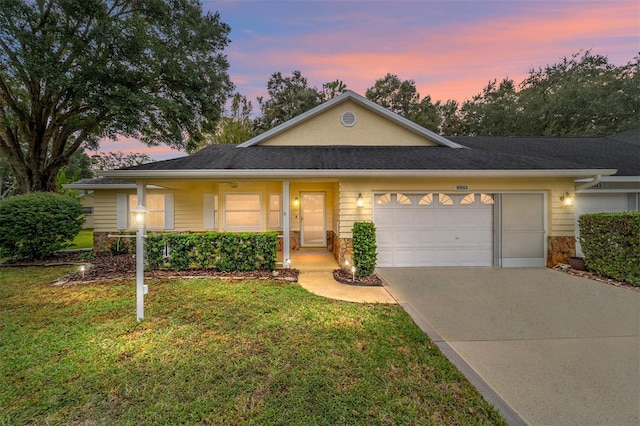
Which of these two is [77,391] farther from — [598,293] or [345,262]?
[598,293]

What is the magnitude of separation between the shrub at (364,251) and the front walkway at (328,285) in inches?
27.2

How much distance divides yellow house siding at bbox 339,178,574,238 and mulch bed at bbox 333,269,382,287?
114 centimetres

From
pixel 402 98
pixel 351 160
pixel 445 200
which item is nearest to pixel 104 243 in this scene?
pixel 351 160

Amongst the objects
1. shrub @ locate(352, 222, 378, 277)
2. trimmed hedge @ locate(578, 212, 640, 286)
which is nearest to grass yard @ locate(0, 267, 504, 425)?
shrub @ locate(352, 222, 378, 277)

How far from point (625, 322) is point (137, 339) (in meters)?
7.15

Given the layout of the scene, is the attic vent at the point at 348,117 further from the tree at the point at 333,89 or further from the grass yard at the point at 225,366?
the tree at the point at 333,89

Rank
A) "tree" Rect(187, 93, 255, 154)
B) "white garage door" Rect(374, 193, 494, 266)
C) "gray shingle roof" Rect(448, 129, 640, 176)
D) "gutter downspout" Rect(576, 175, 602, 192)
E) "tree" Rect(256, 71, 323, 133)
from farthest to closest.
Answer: "tree" Rect(256, 71, 323, 133), "tree" Rect(187, 93, 255, 154), "gray shingle roof" Rect(448, 129, 640, 176), "white garage door" Rect(374, 193, 494, 266), "gutter downspout" Rect(576, 175, 602, 192)

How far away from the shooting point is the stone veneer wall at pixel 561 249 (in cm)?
741

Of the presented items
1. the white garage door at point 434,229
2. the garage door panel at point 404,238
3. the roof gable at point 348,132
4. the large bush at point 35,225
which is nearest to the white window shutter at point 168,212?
the large bush at point 35,225

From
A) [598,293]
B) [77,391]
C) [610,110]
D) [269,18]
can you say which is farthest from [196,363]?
[610,110]

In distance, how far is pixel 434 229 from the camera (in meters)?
7.56

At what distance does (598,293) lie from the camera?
544 cm

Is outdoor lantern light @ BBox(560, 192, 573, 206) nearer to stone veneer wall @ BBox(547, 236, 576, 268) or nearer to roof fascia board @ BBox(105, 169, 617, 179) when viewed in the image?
roof fascia board @ BBox(105, 169, 617, 179)

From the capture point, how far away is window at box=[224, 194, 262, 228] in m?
9.68
